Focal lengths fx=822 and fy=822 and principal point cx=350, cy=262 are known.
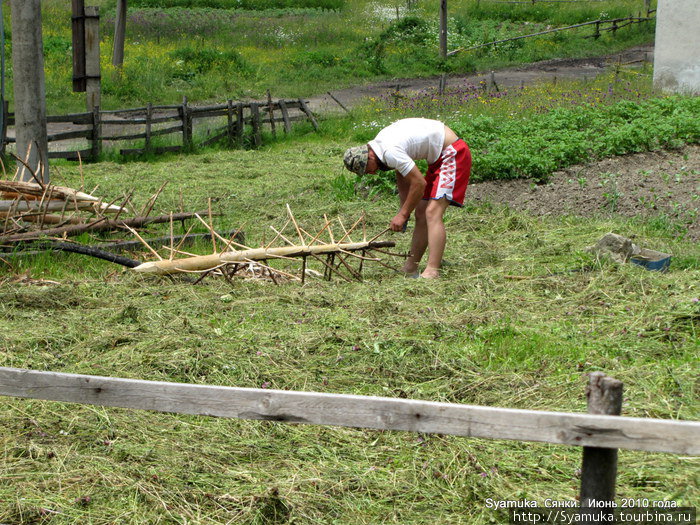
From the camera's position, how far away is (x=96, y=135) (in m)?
13.5

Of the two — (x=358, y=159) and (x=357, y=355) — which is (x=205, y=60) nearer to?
(x=358, y=159)

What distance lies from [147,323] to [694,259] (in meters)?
4.23

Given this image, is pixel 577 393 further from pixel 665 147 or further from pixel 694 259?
pixel 665 147

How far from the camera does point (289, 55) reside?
86.3ft

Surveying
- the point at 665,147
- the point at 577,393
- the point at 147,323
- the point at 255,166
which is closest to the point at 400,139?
the point at 147,323

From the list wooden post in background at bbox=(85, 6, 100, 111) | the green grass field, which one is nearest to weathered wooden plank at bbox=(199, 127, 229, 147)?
wooden post in background at bbox=(85, 6, 100, 111)

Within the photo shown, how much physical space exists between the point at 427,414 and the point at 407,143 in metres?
3.87

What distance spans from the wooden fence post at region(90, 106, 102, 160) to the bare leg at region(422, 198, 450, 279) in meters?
8.61

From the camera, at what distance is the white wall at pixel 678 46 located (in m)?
15.8

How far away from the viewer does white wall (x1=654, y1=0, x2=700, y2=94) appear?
51.8ft

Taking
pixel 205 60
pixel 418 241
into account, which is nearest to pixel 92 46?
pixel 418 241

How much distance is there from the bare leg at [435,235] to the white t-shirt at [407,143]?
0.37 metres

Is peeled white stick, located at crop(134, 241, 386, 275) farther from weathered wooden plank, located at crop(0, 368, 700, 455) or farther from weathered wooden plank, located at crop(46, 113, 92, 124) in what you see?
weathered wooden plank, located at crop(46, 113, 92, 124)

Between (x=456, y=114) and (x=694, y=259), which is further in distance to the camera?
(x=456, y=114)
